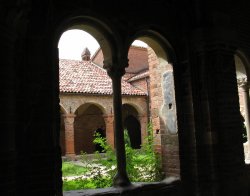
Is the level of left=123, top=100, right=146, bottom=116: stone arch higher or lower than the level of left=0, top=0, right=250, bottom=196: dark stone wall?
higher

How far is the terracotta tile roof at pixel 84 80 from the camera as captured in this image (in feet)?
53.5

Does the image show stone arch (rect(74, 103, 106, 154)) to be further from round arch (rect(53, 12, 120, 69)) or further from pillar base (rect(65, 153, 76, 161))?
round arch (rect(53, 12, 120, 69))

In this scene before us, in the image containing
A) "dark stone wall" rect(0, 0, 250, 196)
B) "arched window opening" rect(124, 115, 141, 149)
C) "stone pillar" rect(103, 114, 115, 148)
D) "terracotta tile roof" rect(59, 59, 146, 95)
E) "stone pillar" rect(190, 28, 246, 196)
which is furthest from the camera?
"arched window opening" rect(124, 115, 141, 149)

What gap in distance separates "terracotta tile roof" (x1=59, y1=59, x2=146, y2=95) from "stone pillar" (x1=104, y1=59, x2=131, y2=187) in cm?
1182

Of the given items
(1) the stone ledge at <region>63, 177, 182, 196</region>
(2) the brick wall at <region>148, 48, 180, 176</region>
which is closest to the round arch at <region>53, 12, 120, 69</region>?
(2) the brick wall at <region>148, 48, 180, 176</region>

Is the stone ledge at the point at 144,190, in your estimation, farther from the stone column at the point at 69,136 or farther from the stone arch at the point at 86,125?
the stone arch at the point at 86,125

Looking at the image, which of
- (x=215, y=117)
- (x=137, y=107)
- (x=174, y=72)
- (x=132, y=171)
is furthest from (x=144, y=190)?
(x=137, y=107)

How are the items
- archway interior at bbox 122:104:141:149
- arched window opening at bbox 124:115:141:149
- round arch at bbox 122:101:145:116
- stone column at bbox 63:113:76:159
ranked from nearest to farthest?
stone column at bbox 63:113:76:159, round arch at bbox 122:101:145:116, archway interior at bbox 122:104:141:149, arched window opening at bbox 124:115:141:149

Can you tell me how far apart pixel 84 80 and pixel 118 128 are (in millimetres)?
13638

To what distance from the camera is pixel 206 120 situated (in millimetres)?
4328

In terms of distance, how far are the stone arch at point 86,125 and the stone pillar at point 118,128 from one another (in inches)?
614

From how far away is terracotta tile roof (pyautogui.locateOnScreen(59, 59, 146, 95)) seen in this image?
16.3 m

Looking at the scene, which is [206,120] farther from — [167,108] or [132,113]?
[132,113]

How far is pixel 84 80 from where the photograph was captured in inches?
682
